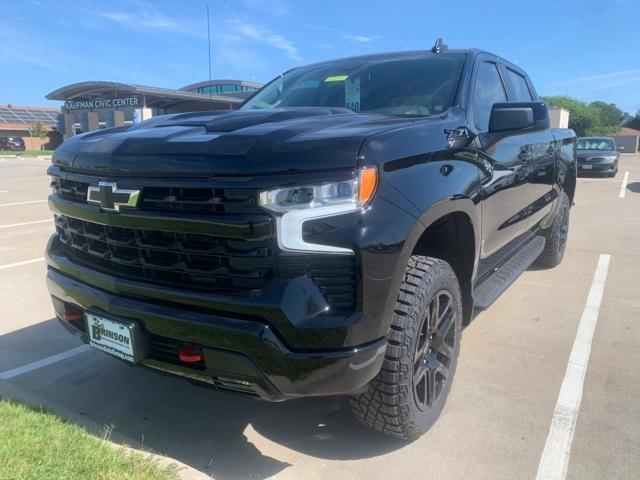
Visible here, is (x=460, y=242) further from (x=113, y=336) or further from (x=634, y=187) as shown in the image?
(x=634, y=187)

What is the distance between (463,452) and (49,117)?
3070 inches

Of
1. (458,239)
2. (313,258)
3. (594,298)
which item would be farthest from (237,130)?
(594,298)

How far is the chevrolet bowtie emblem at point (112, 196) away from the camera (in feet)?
7.48

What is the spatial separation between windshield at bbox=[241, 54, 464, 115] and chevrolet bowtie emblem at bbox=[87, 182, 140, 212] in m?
1.62

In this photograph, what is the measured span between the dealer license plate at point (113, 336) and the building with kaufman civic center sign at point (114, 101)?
31617 millimetres

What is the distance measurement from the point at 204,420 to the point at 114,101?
42.7 metres

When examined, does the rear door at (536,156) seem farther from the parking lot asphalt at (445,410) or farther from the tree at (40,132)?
the tree at (40,132)

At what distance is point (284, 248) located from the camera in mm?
2004

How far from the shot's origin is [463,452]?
8.34 feet

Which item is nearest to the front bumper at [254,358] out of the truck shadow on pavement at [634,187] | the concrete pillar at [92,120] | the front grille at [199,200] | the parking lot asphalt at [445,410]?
the front grille at [199,200]

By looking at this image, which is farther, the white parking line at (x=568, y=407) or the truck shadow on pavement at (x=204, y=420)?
the truck shadow on pavement at (x=204, y=420)

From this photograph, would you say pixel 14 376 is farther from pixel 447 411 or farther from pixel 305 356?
pixel 447 411

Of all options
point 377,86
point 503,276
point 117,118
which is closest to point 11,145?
point 117,118

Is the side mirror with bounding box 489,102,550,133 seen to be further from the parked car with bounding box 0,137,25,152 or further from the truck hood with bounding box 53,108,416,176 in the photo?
the parked car with bounding box 0,137,25,152
